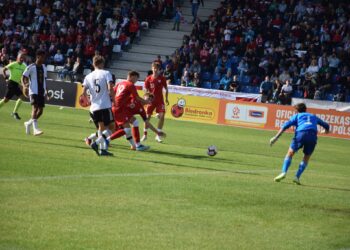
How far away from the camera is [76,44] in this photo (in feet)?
147

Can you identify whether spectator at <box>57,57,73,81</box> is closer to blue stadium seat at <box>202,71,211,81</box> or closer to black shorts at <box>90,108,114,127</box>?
blue stadium seat at <box>202,71,211,81</box>

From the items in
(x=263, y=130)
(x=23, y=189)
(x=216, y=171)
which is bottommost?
(x=263, y=130)

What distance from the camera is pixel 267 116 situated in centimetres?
3322

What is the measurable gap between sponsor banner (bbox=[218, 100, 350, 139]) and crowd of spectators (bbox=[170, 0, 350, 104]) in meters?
2.40

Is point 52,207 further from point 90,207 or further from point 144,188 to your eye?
point 144,188

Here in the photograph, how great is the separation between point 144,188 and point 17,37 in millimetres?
36014

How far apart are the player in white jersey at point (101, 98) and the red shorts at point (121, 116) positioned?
1475 mm

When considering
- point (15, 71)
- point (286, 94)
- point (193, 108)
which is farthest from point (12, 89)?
point (286, 94)

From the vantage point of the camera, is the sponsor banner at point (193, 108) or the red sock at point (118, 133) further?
the sponsor banner at point (193, 108)

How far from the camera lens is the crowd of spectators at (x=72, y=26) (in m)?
44.2

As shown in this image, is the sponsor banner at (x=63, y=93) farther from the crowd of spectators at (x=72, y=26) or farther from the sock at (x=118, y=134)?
the sock at (x=118, y=134)

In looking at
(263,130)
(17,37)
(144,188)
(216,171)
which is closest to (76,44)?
(17,37)

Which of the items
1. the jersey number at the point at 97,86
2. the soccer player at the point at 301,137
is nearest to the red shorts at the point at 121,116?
the jersey number at the point at 97,86

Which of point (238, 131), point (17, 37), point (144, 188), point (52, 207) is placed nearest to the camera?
point (52, 207)
